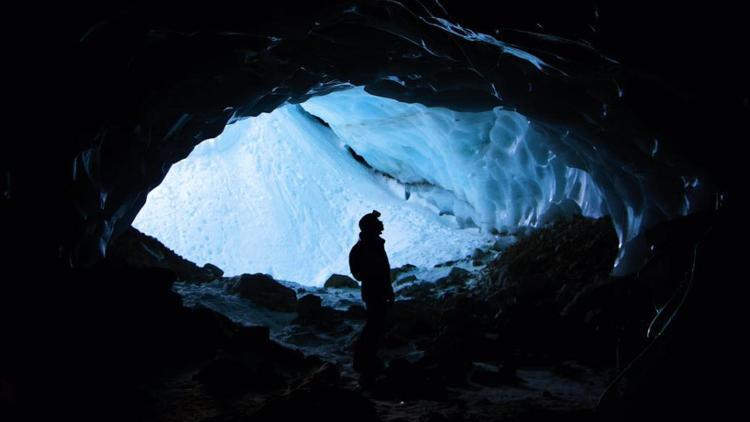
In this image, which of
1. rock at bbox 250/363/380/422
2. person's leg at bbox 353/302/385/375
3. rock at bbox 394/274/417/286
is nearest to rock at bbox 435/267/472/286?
rock at bbox 394/274/417/286

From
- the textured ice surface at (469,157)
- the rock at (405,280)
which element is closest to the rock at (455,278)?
the rock at (405,280)

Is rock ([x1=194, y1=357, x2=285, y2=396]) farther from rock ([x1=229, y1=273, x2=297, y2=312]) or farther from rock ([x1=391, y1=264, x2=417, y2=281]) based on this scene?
rock ([x1=391, y1=264, x2=417, y2=281])

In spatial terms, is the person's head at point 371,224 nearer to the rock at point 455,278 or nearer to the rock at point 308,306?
the rock at point 308,306

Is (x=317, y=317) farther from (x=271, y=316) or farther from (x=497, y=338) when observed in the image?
(x=497, y=338)

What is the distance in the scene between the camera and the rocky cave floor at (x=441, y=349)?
3176 mm

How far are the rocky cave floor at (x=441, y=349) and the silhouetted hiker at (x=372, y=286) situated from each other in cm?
21

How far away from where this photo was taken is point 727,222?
7.77 ft

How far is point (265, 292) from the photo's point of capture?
8.28 metres

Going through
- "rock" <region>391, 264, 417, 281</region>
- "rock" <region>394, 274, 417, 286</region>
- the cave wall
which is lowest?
"rock" <region>394, 274, 417, 286</region>

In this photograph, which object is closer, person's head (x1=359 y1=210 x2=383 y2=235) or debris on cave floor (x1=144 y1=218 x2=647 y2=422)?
debris on cave floor (x1=144 y1=218 x2=647 y2=422)

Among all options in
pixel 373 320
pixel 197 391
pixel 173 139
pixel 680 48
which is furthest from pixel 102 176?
pixel 680 48

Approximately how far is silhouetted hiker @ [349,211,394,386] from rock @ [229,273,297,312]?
4.01 meters

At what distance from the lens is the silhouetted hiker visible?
161 inches

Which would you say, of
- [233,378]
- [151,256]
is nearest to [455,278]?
[151,256]
